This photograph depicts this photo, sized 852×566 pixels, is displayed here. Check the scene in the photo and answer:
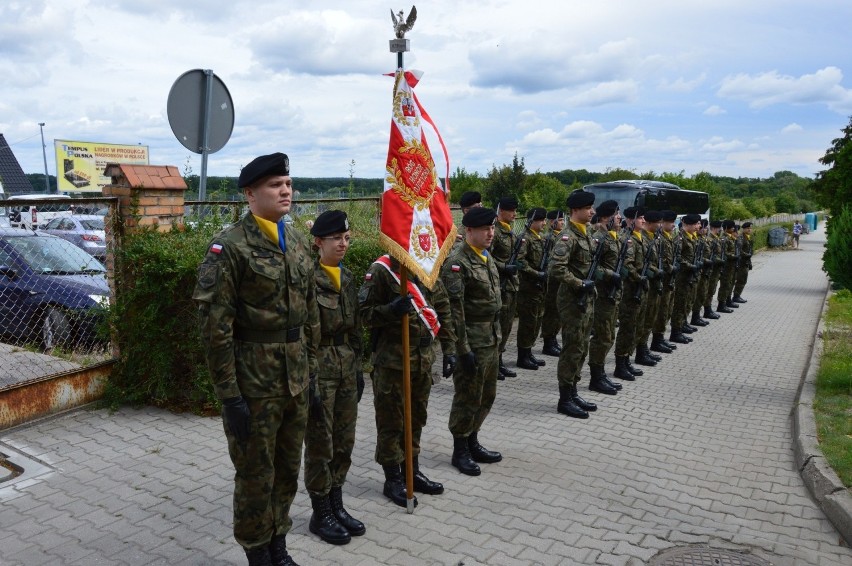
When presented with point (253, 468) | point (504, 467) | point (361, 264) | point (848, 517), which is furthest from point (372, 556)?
point (361, 264)

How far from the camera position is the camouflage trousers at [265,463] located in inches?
132

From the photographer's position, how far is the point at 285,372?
11.1 ft

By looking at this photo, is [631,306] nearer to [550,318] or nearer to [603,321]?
[603,321]

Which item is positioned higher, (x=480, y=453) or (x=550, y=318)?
(x=550, y=318)

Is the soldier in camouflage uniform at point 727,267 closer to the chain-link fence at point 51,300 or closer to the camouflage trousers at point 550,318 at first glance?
the camouflage trousers at point 550,318

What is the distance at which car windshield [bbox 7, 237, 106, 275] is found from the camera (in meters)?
7.41

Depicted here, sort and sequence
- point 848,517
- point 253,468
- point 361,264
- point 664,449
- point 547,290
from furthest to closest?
point 547,290
point 361,264
point 664,449
point 848,517
point 253,468

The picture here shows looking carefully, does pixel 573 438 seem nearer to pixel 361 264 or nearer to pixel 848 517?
pixel 848 517

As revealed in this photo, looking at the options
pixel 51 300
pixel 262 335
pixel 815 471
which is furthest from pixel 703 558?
pixel 51 300

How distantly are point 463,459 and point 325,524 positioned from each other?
1.48m

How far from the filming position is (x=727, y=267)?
48.5 feet

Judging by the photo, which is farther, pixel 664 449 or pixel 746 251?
pixel 746 251

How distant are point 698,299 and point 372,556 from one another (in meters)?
10.5

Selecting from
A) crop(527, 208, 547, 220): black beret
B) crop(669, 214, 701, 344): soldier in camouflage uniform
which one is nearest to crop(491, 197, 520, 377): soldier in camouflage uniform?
crop(527, 208, 547, 220): black beret
